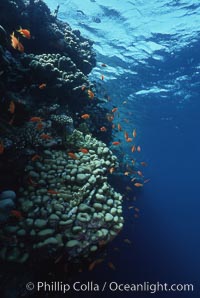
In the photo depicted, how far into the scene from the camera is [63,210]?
219 inches

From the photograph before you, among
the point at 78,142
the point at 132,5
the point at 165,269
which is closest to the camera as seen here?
the point at 78,142

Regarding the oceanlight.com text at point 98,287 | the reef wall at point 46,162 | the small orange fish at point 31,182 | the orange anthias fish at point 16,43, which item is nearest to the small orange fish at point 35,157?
the reef wall at point 46,162

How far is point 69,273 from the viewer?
605cm

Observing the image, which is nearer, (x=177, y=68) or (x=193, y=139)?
(x=177, y=68)

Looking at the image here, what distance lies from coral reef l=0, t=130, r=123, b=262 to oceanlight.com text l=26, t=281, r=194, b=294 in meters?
1.31

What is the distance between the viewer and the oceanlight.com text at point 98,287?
6.23 metres

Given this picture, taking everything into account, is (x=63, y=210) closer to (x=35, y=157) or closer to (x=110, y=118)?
(x=35, y=157)

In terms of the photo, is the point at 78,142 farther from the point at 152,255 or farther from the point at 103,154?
the point at 152,255

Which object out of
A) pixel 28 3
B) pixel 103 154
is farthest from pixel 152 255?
pixel 28 3

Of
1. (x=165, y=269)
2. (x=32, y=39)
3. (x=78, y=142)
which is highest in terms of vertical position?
(x=32, y=39)

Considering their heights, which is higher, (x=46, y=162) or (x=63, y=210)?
(x=46, y=162)

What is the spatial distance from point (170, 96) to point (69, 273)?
26.5 m

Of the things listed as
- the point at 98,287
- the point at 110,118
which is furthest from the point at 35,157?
the point at 98,287

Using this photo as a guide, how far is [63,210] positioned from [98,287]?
36.1 feet
